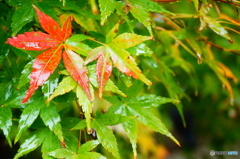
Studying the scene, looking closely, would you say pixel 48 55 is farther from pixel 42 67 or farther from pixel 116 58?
pixel 116 58

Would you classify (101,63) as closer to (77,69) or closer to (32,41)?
(77,69)

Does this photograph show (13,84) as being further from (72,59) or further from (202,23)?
(202,23)

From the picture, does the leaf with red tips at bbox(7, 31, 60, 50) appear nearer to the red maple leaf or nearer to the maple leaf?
the red maple leaf

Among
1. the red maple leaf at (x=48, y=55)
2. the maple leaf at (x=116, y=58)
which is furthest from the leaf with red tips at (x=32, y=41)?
the maple leaf at (x=116, y=58)

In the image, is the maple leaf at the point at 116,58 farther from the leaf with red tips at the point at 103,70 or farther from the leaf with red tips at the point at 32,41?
the leaf with red tips at the point at 32,41

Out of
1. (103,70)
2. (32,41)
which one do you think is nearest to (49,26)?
(32,41)

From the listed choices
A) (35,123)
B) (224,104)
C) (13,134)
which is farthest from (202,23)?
(224,104)
